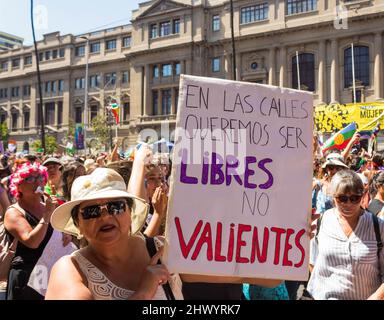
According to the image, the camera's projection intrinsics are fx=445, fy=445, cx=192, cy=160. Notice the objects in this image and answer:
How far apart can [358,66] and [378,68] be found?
5.95 ft

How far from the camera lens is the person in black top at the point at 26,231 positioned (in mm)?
3062

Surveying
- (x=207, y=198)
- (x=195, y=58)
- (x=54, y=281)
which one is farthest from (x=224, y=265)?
(x=195, y=58)

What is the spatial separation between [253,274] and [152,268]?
1.98 ft

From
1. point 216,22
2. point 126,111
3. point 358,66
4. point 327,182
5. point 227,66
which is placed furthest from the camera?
point 126,111

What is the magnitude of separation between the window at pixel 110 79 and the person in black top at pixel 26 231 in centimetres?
4439

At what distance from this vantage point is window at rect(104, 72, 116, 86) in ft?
152

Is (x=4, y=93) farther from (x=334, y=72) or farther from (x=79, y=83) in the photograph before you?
(x=334, y=72)

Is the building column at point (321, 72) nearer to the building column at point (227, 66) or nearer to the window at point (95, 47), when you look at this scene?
the building column at point (227, 66)

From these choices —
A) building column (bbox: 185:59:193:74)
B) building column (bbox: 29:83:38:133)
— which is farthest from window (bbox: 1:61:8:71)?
building column (bbox: 185:59:193:74)

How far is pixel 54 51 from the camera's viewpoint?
2037 inches

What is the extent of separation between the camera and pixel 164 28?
1628 inches

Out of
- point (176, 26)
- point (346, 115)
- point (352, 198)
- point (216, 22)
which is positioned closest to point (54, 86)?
point (176, 26)

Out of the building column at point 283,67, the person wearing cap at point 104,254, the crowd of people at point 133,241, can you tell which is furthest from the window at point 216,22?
the person wearing cap at point 104,254
